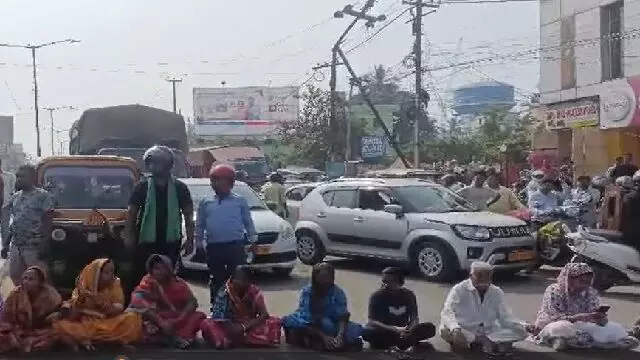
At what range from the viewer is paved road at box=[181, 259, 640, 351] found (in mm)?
10570

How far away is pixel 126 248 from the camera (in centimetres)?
879

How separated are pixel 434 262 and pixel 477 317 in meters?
4.65

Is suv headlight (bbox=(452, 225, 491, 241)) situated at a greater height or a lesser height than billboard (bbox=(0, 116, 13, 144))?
lesser

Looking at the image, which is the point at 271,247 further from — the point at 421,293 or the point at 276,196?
the point at 276,196

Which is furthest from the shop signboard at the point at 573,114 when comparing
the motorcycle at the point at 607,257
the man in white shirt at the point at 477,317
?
the man in white shirt at the point at 477,317

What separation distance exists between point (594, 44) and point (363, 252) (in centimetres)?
1460

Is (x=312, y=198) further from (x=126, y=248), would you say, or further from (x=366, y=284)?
(x=126, y=248)

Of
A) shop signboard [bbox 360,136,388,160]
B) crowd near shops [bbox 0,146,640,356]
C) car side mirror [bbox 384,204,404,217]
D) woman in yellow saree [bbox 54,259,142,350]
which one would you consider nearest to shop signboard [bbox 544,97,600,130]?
car side mirror [bbox 384,204,404,217]

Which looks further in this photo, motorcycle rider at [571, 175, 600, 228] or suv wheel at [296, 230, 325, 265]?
suv wheel at [296, 230, 325, 265]

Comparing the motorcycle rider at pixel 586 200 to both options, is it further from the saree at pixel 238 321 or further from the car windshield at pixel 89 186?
the saree at pixel 238 321

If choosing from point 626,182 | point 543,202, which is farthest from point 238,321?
point 543,202

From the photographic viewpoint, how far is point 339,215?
14391 mm

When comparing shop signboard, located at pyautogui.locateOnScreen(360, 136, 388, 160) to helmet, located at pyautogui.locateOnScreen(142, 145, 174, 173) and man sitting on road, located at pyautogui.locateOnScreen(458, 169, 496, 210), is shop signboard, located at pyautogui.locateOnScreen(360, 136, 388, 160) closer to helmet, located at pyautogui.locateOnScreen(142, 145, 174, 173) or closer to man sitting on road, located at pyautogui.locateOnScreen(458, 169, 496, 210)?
man sitting on road, located at pyautogui.locateOnScreen(458, 169, 496, 210)

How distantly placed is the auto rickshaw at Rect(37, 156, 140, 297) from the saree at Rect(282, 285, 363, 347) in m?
1.87
